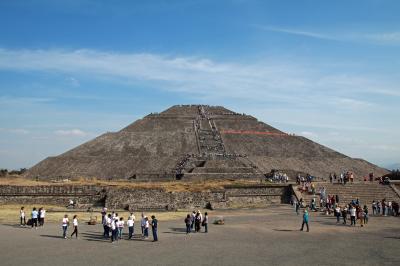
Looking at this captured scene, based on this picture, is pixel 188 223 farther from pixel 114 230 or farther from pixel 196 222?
pixel 114 230

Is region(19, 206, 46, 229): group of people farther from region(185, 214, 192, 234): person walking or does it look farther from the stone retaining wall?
the stone retaining wall

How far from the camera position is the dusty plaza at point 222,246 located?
15.6m

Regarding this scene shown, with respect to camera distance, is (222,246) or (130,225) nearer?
(222,246)

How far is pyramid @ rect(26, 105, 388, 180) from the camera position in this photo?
48250 millimetres

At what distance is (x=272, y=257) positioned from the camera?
52.9 ft

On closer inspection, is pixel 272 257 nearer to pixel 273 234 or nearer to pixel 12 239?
pixel 273 234

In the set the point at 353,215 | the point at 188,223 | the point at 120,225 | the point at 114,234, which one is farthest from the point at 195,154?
the point at 114,234

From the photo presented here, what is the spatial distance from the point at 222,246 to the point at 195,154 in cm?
3610

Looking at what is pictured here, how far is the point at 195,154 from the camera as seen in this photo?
5431cm

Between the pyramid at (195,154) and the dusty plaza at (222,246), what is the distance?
2146cm

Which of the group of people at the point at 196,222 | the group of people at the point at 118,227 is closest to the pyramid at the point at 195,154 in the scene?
the group of people at the point at 196,222

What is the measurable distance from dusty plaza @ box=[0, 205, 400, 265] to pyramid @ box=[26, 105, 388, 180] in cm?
2146

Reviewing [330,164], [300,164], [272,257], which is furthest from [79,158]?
[272,257]

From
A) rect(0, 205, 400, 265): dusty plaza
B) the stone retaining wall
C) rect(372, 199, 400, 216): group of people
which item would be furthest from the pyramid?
rect(0, 205, 400, 265): dusty plaza
